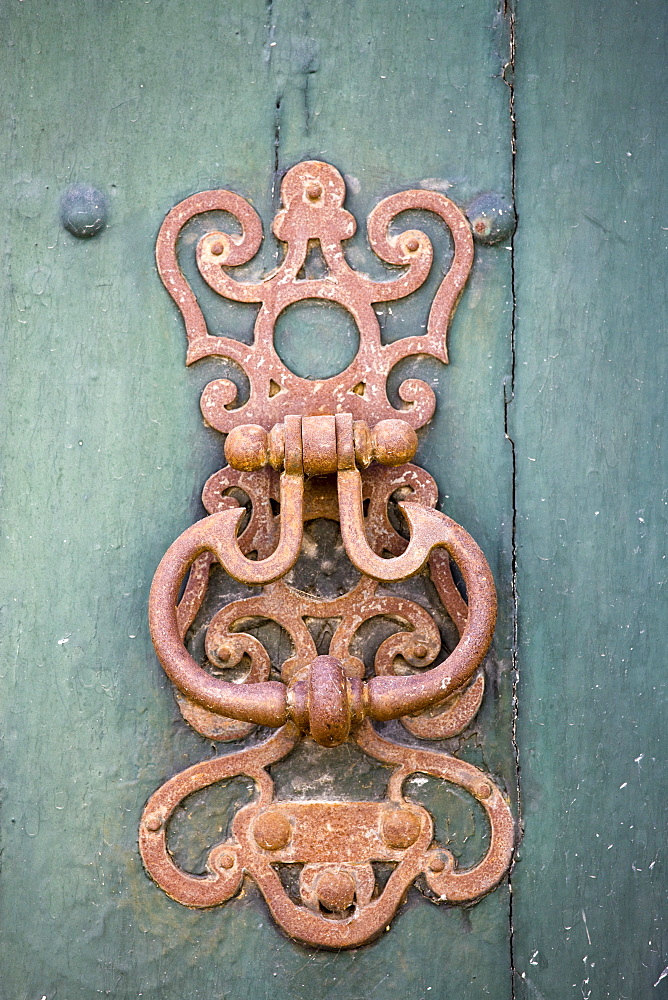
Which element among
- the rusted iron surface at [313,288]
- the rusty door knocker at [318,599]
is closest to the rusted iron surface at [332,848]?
the rusty door knocker at [318,599]

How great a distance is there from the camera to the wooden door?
2.81 feet

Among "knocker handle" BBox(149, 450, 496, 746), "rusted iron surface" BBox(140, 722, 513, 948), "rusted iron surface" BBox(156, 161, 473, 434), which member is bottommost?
"rusted iron surface" BBox(140, 722, 513, 948)

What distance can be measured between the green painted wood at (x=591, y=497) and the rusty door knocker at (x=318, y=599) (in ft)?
0.20

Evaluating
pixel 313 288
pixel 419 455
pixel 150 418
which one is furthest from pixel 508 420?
pixel 150 418

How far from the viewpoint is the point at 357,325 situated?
2.93ft

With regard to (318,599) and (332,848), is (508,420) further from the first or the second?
(332,848)

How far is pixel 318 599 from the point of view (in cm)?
87

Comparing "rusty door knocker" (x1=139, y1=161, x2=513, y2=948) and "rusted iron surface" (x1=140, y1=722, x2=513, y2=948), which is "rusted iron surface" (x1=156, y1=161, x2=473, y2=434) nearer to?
"rusty door knocker" (x1=139, y1=161, x2=513, y2=948)

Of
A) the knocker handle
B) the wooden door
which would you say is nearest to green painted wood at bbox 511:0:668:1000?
the wooden door

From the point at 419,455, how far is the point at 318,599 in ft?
0.51

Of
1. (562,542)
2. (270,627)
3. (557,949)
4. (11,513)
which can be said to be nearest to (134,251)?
(11,513)

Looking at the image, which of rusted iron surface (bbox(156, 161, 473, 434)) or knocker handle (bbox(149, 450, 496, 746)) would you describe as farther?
rusted iron surface (bbox(156, 161, 473, 434))

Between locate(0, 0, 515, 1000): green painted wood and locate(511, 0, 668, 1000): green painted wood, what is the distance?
29mm

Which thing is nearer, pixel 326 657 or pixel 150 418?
pixel 326 657
